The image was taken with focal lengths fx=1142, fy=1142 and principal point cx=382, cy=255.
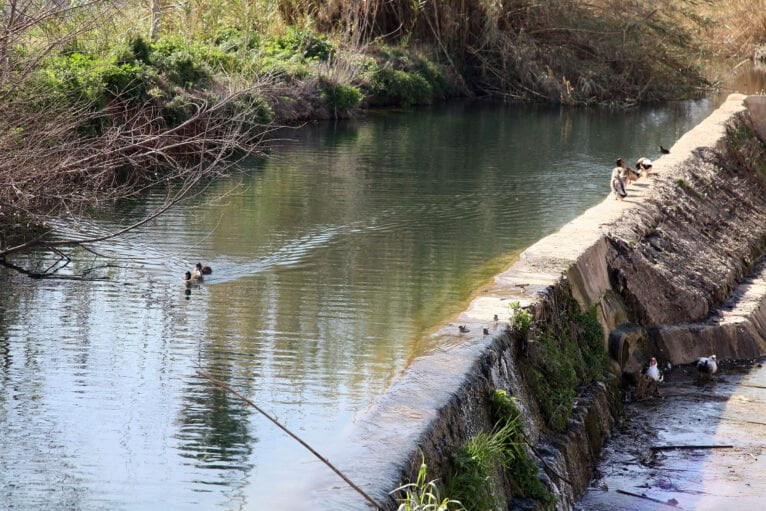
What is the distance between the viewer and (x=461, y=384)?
7031 mm

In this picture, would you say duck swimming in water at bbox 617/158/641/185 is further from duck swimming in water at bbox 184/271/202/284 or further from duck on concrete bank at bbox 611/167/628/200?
duck swimming in water at bbox 184/271/202/284

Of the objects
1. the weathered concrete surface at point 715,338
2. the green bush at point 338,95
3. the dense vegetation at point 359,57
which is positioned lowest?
the weathered concrete surface at point 715,338

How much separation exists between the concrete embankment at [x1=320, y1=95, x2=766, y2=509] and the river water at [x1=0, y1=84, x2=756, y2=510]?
18.7 inches

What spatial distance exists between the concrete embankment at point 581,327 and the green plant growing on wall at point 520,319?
0.06 meters

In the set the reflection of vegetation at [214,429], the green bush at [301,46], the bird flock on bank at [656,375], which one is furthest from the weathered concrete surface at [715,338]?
the green bush at [301,46]

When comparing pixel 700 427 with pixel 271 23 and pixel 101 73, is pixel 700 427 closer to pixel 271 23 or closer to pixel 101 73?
pixel 101 73

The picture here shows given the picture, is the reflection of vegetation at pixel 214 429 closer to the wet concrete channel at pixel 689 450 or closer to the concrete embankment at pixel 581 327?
the concrete embankment at pixel 581 327

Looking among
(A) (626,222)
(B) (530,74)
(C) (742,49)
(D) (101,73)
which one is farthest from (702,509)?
(C) (742,49)

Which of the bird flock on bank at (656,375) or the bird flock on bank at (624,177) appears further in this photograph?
the bird flock on bank at (624,177)

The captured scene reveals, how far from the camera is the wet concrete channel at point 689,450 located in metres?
7.68

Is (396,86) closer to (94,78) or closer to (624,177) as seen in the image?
(94,78)

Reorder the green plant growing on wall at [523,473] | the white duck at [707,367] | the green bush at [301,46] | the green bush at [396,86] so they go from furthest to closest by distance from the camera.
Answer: the green bush at [396,86], the green bush at [301,46], the white duck at [707,367], the green plant growing on wall at [523,473]

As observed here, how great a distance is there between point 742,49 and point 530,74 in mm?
12613

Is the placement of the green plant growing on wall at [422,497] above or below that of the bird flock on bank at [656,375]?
above
